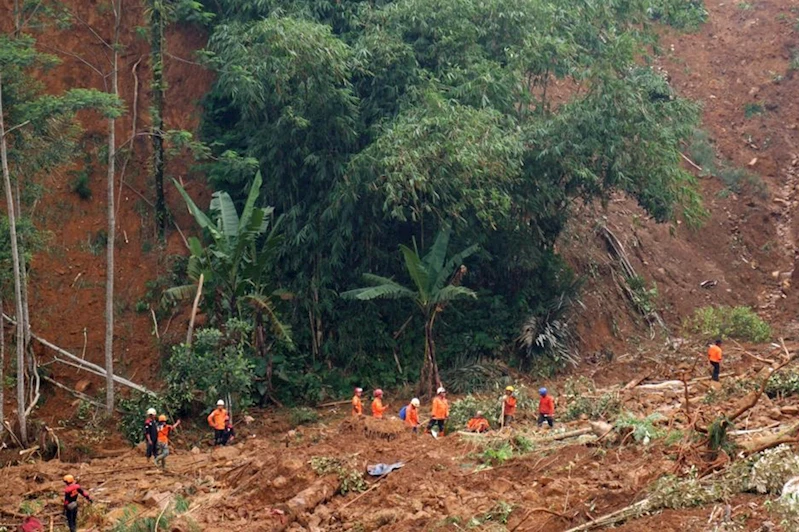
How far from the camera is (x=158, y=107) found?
21.5 m

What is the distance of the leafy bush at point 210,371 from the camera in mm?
16953

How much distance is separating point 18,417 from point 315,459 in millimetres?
5741

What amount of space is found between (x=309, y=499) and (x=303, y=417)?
5.85 m

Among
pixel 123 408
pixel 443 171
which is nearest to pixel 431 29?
pixel 443 171

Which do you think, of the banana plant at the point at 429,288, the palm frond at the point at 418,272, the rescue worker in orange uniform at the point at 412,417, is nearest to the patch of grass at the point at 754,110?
the banana plant at the point at 429,288

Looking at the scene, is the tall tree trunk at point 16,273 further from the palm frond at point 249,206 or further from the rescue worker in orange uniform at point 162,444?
the palm frond at point 249,206

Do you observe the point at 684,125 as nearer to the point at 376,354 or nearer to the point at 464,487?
the point at 376,354

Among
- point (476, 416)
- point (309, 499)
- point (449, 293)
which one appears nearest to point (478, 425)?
point (476, 416)

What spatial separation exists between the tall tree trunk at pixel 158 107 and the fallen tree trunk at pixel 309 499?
8.88 m

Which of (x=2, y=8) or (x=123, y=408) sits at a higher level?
(x=2, y=8)

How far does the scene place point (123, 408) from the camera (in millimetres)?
17547

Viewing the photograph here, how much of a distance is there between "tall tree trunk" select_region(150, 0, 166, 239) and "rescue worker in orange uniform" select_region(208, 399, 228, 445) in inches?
223

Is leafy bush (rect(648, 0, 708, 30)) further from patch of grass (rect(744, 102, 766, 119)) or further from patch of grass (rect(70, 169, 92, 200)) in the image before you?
patch of grass (rect(70, 169, 92, 200))

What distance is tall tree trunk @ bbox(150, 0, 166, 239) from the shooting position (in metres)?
19.4
